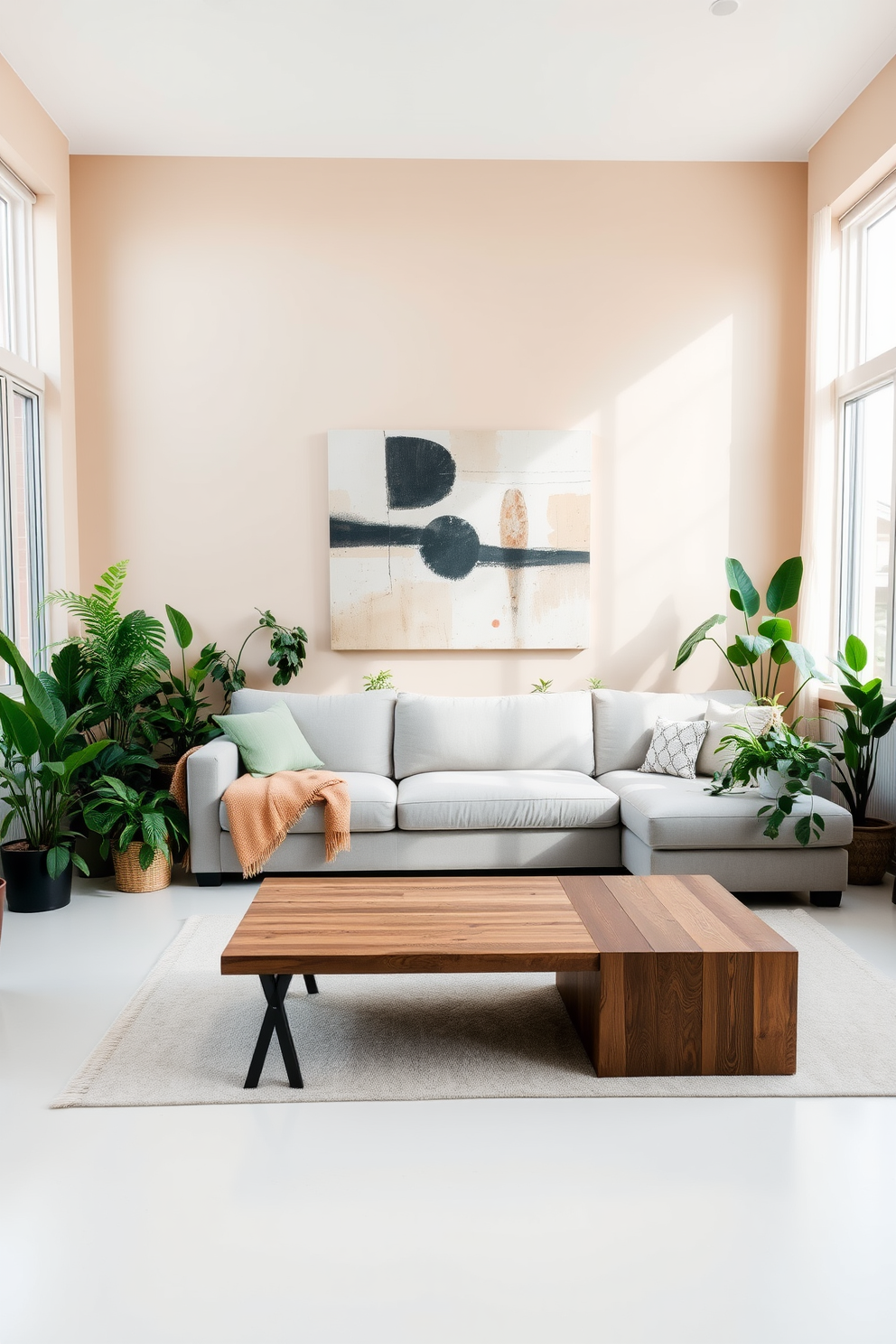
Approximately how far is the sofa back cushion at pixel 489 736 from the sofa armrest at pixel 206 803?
35.8 inches

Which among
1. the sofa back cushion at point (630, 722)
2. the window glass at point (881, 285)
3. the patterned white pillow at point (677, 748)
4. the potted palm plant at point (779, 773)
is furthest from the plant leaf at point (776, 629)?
the window glass at point (881, 285)

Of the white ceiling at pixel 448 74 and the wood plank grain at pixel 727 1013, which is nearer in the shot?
the wood plank grain at pixel 727 1013

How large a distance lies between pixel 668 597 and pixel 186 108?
332 cm

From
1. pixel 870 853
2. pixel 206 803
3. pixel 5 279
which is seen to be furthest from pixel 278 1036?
pixel 5 279

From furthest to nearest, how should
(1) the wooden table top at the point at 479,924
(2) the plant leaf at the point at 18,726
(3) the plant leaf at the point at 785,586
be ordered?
(3) the plant leaf at the point at 785,586 < (2) the plant leaf at the point at 18,726 < (1) the wooden table top at the point at 479,924

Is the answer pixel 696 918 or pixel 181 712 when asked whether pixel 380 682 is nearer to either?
pixel 181 712

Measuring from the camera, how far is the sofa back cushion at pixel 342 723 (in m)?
4.45

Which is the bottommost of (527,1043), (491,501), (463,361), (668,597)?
(527,1043)

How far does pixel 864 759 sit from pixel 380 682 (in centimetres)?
237

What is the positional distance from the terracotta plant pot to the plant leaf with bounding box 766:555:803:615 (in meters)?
1.18

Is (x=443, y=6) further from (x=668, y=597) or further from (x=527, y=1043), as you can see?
(x=527, y=1043)

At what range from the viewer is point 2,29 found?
3.67 metres

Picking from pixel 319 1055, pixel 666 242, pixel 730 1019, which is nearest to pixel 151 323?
pixel 666 242

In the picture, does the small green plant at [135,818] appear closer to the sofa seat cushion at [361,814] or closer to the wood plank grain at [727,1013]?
the sofa seat cushion at [361,814]
